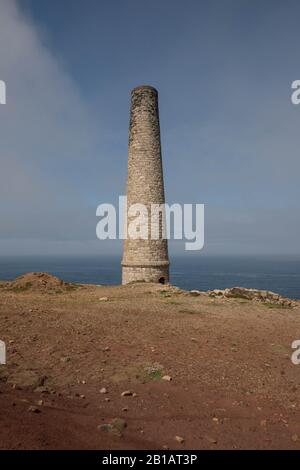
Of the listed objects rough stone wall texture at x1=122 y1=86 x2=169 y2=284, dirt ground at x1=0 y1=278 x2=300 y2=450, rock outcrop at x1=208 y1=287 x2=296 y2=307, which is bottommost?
rock outcrop at x1=208 y1=287 x2=296 y2=307

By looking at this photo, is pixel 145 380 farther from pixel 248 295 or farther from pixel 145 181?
pixel 145 181

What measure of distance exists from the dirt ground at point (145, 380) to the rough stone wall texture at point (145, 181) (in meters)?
11.0

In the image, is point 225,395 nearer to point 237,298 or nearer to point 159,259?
point 237,298

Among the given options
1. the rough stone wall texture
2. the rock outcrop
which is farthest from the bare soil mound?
the rock outcrop

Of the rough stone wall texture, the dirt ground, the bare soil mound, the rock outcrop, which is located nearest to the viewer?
the dirt ground

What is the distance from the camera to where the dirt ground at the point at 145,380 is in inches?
187

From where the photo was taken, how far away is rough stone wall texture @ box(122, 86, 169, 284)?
2305 cm

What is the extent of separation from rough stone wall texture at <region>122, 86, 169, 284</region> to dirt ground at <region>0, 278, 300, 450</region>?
1095cm

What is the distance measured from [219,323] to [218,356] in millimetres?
3146

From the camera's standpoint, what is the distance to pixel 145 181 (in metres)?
23.2

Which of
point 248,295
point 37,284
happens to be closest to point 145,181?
point 37,284

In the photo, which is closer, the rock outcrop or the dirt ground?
the dirt ground

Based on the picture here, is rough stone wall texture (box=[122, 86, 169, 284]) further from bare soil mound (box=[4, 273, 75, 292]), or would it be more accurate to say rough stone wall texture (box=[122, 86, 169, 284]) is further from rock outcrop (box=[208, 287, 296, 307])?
rock outcrop (box=[208, 287, 296, 307])

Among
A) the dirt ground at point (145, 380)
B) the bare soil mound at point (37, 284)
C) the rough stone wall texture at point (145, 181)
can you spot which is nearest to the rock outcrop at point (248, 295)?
the rough stone wall texture at point (145, 181)
